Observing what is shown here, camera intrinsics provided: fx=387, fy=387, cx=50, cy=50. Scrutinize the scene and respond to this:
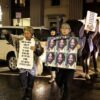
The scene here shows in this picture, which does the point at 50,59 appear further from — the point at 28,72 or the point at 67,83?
the point at 67,83

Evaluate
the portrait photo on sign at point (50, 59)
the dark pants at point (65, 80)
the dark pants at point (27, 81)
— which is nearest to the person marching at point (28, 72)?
the dark pants at point (27, 81)

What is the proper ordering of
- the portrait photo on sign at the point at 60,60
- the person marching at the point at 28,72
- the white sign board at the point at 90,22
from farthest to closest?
1. the white sign board at the point at 90,22
2. the person marching at the point at 28,72
3. the portrait photo on sign at the point at 60,60

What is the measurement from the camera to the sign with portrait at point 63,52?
325 inches

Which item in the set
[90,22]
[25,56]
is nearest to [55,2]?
[90,22]

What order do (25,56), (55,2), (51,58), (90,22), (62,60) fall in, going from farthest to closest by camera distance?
1. (55,2)
2. (90,22)
3. (25,56)
4. (51,58)
5. (62,60)

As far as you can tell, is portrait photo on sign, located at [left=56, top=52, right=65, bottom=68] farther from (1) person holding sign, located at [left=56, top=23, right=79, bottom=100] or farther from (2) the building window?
(2) the building window

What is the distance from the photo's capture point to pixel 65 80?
27.2 ft

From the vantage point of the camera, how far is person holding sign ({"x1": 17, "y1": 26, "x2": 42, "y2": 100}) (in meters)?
A: 8.51

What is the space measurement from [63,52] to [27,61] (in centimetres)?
85

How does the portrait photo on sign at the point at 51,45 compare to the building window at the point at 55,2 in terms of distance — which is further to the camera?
the building window at the point at 55,2

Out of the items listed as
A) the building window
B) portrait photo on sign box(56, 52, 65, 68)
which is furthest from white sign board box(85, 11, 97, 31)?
the building window

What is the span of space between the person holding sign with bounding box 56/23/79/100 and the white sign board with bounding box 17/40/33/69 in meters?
0.69

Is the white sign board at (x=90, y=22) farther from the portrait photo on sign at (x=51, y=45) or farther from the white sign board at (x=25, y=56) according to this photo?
the white sign board at (x=25, y=56)

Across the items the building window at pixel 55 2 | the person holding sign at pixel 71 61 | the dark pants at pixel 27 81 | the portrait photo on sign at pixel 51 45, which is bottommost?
the dark pants at pixel 27 81
